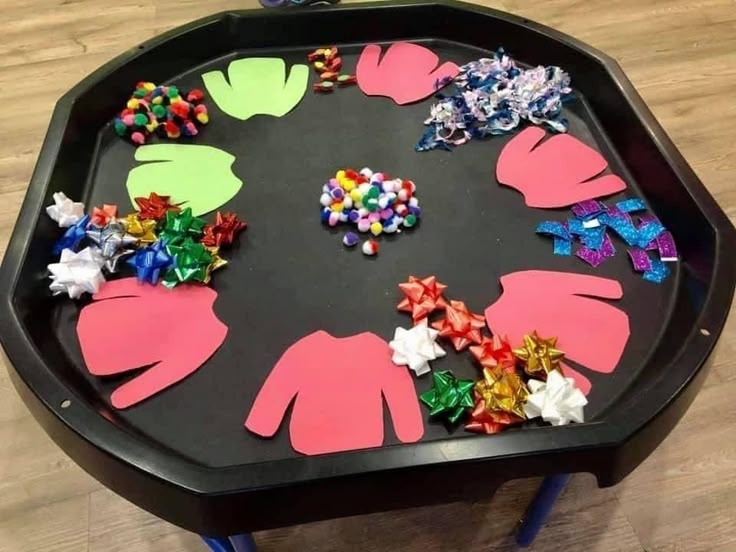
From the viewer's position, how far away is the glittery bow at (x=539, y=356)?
760 mm

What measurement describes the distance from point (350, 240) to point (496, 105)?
0.33 metres

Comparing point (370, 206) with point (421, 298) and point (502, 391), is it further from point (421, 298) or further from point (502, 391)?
point (502, 391)

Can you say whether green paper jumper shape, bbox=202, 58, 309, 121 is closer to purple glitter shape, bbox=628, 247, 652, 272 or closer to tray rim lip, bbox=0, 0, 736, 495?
tray rim lip, bbox=0, 0, 736, 495

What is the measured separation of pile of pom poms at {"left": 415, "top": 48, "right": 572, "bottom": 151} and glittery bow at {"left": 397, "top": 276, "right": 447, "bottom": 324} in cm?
27

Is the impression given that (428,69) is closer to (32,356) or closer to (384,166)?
(384,166)

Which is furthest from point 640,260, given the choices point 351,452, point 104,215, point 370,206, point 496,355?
point 104,215

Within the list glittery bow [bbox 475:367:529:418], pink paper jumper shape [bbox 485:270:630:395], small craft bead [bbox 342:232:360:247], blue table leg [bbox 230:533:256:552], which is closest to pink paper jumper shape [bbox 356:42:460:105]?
small craft bead [bbox 342:232:360:247]

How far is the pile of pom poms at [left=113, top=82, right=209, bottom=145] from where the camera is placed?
103cm

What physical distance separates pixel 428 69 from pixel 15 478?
34.9 inches

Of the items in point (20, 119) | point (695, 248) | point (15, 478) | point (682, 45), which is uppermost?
point (695, 248)

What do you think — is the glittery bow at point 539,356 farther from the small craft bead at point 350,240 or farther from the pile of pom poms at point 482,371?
the small craft bead at point 350,240

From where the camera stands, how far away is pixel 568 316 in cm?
83

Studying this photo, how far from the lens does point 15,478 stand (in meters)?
1.03

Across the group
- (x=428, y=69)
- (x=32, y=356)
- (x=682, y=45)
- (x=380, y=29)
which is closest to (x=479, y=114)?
(x=428, y=69)
